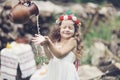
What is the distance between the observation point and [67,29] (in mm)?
5457

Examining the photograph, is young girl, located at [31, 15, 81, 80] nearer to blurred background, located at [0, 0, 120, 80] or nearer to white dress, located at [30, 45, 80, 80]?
white dress, located at [30, 45, 80, 80]

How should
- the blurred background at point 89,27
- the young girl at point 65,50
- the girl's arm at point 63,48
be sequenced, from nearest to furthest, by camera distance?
the girl's arm at point 63,48, the young girl at point 65,50, the blurred background at point 89,27

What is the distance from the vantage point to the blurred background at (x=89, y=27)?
29.4 ft

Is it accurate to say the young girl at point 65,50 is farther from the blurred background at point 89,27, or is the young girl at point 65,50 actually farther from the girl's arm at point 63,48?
the blurred background at point 89,27

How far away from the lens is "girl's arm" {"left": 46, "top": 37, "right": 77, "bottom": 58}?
17.1ft

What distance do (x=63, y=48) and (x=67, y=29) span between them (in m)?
A: 0.23

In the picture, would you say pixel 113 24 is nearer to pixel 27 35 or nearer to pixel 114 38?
pixel 114 38

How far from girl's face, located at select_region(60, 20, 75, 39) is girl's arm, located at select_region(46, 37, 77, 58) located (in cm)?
6

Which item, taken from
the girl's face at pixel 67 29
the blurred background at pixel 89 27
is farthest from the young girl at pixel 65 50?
the blurred background at pixel 89 27

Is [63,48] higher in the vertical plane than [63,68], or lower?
higher

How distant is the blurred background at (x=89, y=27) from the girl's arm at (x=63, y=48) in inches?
109

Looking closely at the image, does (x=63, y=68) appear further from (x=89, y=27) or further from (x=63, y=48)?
(x=89, y=27)

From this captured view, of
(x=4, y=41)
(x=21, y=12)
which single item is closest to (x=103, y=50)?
(x=4, y=41)

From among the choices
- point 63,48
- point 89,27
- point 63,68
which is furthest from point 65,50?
point 89,27
